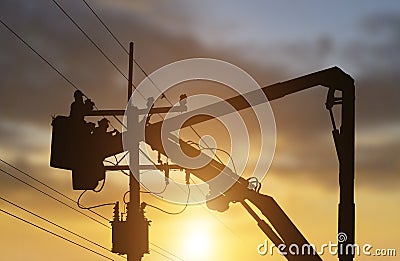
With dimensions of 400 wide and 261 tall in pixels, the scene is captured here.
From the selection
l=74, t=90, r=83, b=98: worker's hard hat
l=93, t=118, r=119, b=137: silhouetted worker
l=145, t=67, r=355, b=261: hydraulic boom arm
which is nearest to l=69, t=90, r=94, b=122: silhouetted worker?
l=74, t=90, r=83, b=98: worker's hard hat

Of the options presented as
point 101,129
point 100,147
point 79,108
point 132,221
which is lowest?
point 132,221

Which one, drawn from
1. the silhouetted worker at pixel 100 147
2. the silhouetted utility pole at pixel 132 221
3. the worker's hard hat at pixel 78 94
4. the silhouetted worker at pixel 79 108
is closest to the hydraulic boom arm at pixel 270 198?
the silhouetted utility pole at pixel 132 221

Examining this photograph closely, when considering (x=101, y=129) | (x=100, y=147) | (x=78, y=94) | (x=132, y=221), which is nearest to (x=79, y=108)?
(x=78, y=94)

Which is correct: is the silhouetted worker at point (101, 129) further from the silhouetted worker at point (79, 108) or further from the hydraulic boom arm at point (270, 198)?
the hydraulic boom arm at point (270, 198)

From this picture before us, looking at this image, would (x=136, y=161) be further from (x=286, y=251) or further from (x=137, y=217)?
(x=286, y=251)

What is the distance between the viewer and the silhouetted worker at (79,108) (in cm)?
2541

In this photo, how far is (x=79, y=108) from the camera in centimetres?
2552

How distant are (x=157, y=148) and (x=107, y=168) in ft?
5.17

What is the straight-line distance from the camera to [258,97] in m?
27.8

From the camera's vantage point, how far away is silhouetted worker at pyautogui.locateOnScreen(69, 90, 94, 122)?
25.4m

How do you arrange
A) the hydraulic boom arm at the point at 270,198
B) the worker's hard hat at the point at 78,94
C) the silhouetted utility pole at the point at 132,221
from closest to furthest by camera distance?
→ the silhouetted utility pole at the point at 132,221 < the worker's hard hat at the point at 78,94 < the hydraulic boom arm at the point at 270,198

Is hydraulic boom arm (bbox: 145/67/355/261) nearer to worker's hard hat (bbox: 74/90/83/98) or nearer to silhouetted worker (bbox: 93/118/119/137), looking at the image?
silhouetted worker (bbox: 93/118/119/137)

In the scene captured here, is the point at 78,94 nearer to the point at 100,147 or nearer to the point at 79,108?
the point at 79,108

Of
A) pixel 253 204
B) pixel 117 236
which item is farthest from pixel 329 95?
pixel 117 236
